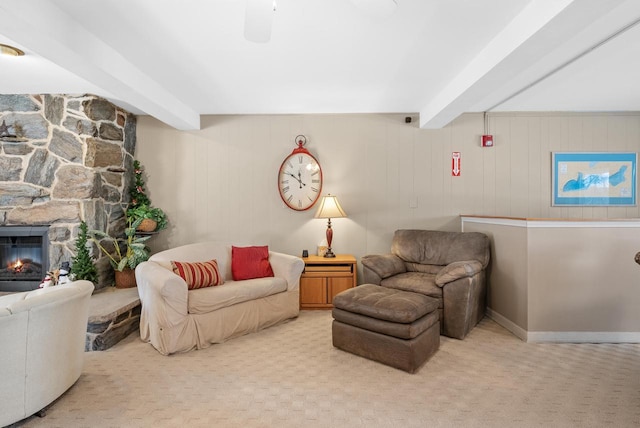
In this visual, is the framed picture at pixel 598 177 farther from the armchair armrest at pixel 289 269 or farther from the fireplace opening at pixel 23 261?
the fireplace opening at pixel 23 261

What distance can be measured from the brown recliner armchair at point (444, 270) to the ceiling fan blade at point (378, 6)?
227cm

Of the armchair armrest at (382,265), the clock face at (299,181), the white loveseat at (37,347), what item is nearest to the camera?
the white loveseat at (37,347)

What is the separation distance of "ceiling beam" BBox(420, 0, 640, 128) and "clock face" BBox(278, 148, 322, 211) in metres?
1.65

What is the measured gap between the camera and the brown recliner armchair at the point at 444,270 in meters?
3.04

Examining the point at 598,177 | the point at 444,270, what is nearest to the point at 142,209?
the point at 444,270

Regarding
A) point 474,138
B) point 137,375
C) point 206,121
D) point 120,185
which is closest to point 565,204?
point 474,138

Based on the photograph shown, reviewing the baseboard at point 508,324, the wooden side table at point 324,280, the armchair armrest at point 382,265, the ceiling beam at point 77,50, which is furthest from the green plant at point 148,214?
the baseboard at point 508,324

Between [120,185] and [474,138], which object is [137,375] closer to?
[120,185]

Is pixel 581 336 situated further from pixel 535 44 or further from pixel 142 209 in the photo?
pixel 142 209

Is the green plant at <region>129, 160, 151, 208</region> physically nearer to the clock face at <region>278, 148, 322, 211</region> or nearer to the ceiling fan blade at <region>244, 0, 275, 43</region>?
the clock face at <region>278, 148, 322, 211</region>

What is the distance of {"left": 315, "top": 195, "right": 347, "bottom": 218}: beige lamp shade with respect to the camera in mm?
3973

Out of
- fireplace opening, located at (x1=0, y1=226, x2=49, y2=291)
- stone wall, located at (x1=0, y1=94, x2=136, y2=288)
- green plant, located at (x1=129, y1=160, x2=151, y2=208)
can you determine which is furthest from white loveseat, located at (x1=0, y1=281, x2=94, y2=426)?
green plant, located at (x1=129, y1=160, x2=151, y2=208)

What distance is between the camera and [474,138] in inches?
169

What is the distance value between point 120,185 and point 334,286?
9.30 ft
